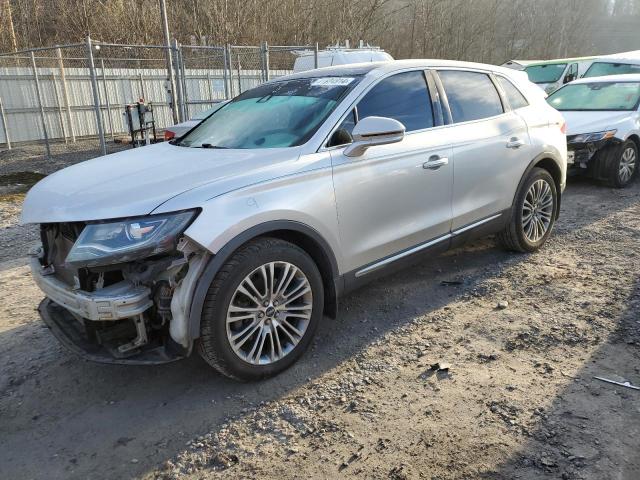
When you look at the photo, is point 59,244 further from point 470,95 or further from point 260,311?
point 470,95

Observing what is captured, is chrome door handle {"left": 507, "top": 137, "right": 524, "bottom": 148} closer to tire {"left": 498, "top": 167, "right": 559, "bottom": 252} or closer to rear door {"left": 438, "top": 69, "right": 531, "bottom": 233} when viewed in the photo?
rear door {"left": 438, "top": 69, "right": 531, "bottom": 233}

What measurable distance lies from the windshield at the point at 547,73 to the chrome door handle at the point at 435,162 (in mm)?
15089

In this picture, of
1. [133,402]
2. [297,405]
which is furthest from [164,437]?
[297,405]

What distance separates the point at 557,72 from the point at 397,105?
51.5ft

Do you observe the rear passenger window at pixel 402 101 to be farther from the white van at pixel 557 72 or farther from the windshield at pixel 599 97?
the white van at pixel 557 72

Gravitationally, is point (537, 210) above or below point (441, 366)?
above

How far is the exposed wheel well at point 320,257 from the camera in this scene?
320 cm

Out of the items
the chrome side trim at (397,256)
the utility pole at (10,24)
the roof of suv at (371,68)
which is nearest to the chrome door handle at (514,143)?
the roof of suv at (371,68)

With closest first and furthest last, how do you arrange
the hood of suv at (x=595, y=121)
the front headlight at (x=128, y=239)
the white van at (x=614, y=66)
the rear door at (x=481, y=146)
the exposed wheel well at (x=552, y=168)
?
the front headlight at (x=128, y=239) → the rear door at (x=481, y=146) → the exposed wheel well at (x=552, y=168) → the hood of suv at (x=595, y=121) → the white van at (x=614, y=66)

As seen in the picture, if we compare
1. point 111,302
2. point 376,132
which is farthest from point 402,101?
point 111,302

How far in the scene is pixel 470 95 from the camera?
452 cm

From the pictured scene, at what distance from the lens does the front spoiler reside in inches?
110

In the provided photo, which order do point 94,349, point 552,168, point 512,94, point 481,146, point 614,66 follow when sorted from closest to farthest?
1. point 94,349
2. point 481,146
3. point 512,94
4. point 552,168
5. point 614,66

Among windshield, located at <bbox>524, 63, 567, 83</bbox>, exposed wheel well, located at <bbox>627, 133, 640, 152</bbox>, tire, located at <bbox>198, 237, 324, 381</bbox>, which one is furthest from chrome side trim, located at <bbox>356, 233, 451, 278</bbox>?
windshield, located at <bbox>524, 63, 567, 83</bbox>
